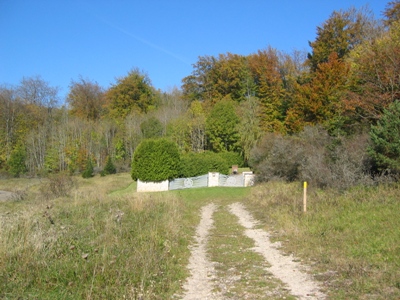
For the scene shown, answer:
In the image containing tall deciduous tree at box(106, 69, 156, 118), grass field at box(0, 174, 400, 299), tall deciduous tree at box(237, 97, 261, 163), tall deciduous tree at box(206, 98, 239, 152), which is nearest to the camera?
grass field at box(0, 174, 400, 299)

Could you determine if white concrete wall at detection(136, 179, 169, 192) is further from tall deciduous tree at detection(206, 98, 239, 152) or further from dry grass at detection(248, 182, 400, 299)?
dry grass at detection(248, 182, 400, 299)

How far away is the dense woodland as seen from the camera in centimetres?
2089

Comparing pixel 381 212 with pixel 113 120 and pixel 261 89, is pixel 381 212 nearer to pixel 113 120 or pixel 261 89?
pixel 261 89

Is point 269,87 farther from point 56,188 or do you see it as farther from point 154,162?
point 56,188

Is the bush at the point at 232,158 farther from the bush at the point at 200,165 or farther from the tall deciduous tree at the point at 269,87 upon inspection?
the bush at the point at 200,165

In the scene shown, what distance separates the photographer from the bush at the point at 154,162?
3419cm

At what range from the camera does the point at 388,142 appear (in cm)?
1393

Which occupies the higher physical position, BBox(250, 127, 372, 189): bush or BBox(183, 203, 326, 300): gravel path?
BBox(250, 127, 372, 189): bush

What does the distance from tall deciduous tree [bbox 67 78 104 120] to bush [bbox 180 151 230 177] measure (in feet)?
97.6

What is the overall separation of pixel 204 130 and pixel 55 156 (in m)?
21.7

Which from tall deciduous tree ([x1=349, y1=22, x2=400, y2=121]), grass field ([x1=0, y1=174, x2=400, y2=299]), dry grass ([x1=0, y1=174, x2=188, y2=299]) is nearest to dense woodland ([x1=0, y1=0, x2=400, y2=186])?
tall deciduous tree ([x1=349, y1=22, x2=400, y2=121])

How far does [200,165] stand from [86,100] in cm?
3283

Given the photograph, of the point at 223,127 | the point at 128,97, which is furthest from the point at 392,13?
the point at 128,97

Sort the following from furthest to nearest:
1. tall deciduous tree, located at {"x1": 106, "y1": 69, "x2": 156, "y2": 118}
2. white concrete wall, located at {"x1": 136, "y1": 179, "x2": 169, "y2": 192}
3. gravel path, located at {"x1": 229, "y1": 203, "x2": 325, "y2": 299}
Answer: tall deciduous tree, located at {"x1": 106, "y1": 69, "x2": 156, "y2": 118}, white concrete wall, located at {"x1": 136, "y1": 179, "x2": 169, "y2": 192}, gravel path, located at {"x1": 229, "y1": 203, "x2": 325, "y2": 299}
